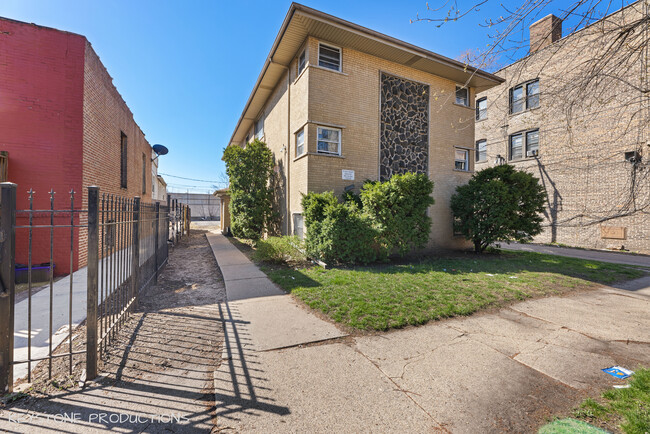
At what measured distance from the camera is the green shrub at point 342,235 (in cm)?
740

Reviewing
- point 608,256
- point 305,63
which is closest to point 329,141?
point 305,63

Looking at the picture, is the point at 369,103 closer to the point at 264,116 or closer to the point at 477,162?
the point at 264,116

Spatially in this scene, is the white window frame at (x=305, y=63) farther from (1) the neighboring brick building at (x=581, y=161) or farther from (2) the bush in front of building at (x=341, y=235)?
(1) the neighboring brick building at (x=581, y=161)

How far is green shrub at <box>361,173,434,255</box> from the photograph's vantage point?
303 inches

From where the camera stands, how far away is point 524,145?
54.1 ft

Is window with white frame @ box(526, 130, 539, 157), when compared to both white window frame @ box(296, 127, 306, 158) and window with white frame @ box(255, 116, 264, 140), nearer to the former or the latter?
white window frame @ box(296, 127, 306, 158)

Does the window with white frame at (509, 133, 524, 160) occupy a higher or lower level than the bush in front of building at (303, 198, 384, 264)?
higher

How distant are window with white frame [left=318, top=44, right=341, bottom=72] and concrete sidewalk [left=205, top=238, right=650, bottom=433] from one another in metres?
8.23

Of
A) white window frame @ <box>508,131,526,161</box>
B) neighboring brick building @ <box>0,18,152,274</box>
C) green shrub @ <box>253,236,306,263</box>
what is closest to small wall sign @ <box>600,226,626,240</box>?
white window frame @ <box>508,131,526,161</box>

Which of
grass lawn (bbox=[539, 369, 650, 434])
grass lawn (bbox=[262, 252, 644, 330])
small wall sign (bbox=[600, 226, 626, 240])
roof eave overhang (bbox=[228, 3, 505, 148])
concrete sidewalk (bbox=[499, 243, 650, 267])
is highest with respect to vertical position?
roof eave overhang (bbox=[228, 3, 505, 148])

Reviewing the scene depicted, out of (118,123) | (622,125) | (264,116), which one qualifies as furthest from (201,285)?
(622,125)

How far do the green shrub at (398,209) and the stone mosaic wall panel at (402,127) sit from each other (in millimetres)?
2441

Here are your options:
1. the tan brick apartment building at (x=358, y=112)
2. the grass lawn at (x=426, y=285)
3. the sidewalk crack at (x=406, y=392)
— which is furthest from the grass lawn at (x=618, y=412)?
the tan brick apartment building at (x=358, y=112)

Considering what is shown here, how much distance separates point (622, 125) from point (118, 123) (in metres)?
21.4
